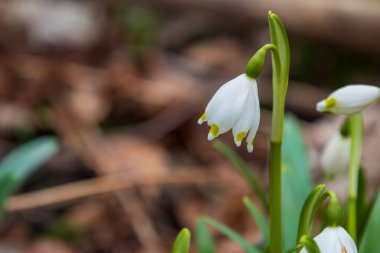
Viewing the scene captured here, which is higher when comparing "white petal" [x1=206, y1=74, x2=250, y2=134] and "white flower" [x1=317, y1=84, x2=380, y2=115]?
"white petal" [x1=206, y1=74, x2=250, y2=134]

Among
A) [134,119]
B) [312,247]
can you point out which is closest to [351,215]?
[312,247]

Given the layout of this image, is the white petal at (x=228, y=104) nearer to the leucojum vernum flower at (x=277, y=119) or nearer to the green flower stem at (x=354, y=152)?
the leucojum vernum flower at (x=277, y=119)

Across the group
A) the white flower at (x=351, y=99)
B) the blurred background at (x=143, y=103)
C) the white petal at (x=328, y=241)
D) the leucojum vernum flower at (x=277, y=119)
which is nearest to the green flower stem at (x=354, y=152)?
the leucojum vernum flower at (x=277, y=119)

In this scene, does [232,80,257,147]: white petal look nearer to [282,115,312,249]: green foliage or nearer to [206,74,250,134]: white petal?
[206,74,250,134]: white petal

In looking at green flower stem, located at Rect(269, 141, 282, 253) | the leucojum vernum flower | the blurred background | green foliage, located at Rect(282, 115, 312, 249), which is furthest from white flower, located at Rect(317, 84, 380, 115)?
the blurred background

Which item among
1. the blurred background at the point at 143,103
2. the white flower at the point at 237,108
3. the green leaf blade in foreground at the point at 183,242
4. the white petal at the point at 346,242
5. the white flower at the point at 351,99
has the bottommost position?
the blurred background at the point at 143,103
